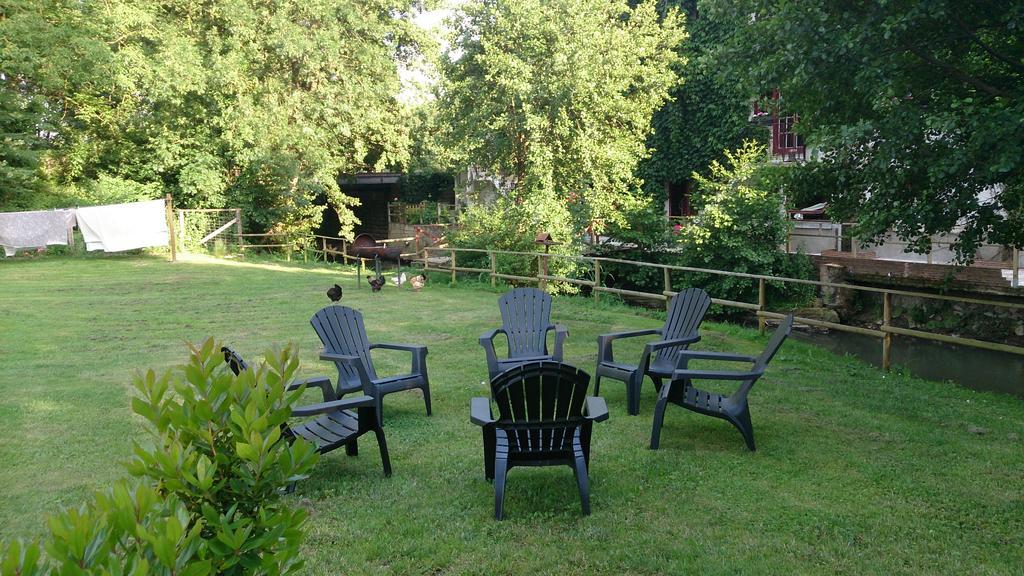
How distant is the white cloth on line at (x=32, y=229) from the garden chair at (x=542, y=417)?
1764 centimetres

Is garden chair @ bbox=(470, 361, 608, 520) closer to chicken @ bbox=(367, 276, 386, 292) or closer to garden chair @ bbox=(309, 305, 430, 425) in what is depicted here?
garden chair @ bbox=(309, 305, 430, 425)

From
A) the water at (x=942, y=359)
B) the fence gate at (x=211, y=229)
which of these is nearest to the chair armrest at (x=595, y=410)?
the water at (x=942, y=359)

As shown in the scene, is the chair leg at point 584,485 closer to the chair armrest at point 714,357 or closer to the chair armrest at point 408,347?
the chair armrest at point 714,357

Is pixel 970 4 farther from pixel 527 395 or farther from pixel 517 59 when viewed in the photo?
pixel 517 59

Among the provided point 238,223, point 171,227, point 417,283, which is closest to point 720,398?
point 417,283

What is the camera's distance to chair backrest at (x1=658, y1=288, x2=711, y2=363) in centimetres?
652

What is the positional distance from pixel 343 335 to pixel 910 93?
5861 mm

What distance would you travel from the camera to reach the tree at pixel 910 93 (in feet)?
20.6

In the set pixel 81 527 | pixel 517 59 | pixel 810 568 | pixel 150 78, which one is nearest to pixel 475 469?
pixel 810 568

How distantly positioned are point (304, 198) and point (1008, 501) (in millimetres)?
22518

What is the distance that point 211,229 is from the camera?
926 inches

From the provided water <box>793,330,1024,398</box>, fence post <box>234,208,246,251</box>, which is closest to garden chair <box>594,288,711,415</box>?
water <box>793,330,1024,398</box>

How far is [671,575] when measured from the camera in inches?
134

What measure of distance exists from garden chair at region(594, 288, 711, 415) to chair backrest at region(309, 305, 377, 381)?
1957mm
